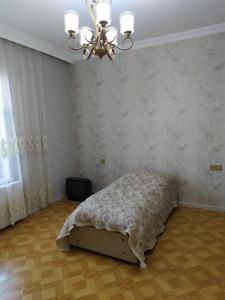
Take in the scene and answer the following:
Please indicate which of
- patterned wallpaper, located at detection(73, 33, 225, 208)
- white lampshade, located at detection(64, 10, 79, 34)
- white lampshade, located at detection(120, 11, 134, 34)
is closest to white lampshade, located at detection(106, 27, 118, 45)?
white lampshade, located at detection(120, 11, 134, 34)

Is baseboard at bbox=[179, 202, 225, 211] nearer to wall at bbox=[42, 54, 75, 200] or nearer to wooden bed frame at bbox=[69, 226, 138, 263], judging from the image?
wooden bed frame at bbox=[69, 226, 138, 263]

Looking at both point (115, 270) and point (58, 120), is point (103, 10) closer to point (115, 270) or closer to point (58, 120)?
point (115, 270)

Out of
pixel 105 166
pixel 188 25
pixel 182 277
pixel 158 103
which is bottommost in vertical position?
pixel 182 277

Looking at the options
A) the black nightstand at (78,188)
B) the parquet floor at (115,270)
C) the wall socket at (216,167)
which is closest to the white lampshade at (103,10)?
the parquet floor at (115,270)

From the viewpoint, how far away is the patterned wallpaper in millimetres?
3182

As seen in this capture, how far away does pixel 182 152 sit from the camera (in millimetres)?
3438

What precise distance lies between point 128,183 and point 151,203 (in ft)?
2.05

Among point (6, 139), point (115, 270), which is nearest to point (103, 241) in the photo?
point (115, 270)

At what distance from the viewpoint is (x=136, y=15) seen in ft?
8.57

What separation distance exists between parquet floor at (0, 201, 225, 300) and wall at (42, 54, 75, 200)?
130cm

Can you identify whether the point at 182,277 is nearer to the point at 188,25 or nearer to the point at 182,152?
the point at 182,152

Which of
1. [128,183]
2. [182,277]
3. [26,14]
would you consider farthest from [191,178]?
[26,14]

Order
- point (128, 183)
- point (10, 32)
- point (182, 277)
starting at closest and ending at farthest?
point (182, 277)
point (10, 32)
point (128, 183)

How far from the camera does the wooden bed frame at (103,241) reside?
2.16 m
